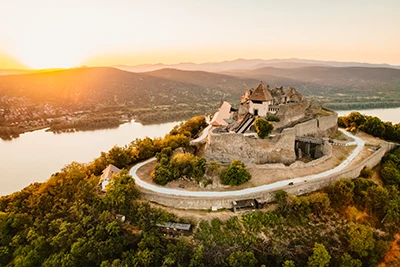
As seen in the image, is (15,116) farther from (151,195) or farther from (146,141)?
(151,195)

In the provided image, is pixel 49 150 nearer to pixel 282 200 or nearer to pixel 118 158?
pixel 118 158

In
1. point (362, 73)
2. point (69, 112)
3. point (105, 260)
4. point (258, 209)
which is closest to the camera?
point (105, 260)

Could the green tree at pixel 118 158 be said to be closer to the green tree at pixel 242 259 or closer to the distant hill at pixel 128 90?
the green tree at pixel 242 259

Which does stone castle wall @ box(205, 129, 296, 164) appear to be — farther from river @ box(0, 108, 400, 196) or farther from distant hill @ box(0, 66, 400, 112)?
distant hill @ box(0, 66, 400, 112)

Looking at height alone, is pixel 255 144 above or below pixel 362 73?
above

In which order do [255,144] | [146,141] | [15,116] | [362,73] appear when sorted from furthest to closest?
[362,73], [15,116], [146,141], [255,144]

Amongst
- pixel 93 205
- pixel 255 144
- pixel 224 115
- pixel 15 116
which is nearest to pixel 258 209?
pixel 255 144

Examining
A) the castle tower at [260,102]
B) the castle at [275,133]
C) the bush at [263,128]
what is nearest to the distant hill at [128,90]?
the castle tower at [260,102]
